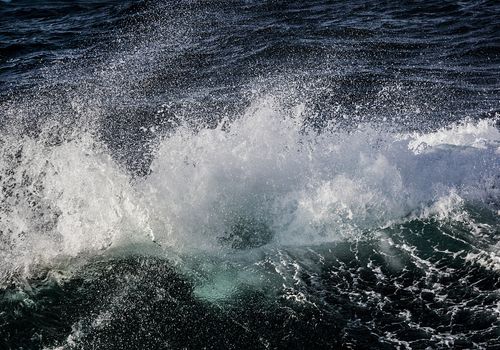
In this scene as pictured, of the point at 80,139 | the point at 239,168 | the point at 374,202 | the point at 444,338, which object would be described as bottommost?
the point at 444,338

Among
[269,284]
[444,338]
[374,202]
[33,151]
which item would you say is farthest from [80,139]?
[444,338]

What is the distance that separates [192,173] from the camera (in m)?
8.92

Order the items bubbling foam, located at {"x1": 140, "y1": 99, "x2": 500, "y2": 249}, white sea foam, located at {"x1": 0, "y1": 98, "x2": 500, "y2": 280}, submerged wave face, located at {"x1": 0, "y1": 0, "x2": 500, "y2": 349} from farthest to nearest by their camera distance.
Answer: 1. bubbling foam, located at {"x1": 140, "y1": 99, "x2": 500, "y2": 249}
2. white sea foam, located at {"x1": 0, "y1": 98, "x2": 500, "y2": 280}
3. submerged wave face, located at {"x1": 0, "y1": 0, "x2": 500, "y2": 349}

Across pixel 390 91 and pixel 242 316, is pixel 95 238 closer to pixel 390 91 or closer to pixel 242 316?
pixel 242 316

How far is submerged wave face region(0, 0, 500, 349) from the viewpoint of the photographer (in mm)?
6910

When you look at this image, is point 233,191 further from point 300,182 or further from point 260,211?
point 300,182

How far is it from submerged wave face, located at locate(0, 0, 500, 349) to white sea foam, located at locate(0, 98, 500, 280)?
27 mm

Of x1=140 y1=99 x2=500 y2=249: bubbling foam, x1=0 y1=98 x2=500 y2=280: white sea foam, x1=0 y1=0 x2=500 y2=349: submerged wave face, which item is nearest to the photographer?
x1=0 y1=0 x2=500 y2=349: submerged wave face

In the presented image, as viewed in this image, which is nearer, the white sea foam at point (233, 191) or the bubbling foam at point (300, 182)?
the white sea foam at point (233, 191)

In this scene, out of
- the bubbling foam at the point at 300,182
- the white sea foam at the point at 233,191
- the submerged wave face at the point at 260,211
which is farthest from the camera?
the bubbling foam at the point at 300,182

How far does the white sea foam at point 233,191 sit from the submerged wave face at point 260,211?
3cm

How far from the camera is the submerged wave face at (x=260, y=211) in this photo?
691 centimetres

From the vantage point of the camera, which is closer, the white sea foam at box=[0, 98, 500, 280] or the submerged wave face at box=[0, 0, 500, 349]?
the submerged wave face at box=[0, 0, 500, 349]

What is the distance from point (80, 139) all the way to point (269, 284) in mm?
3844
